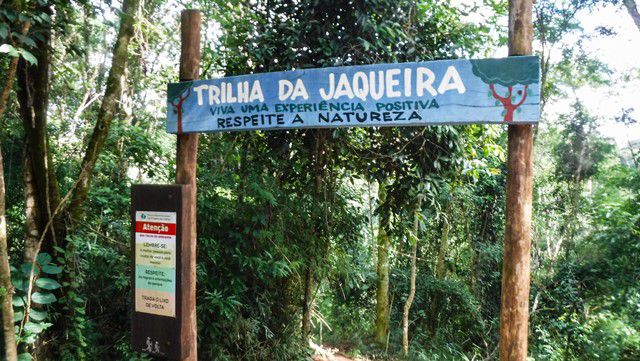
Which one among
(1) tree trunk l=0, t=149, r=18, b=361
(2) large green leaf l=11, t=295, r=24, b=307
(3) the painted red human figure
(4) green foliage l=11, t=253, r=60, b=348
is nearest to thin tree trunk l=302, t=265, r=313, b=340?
(4) green foliage l=11, t=253, r=60, b=348

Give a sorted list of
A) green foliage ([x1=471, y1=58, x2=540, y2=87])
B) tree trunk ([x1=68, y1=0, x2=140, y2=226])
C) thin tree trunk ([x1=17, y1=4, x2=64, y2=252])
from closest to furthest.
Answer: green foliage ([x1=471, y1=58, x2=540, y2=87])
thin tree trunk ([x1=17, y1=4, x2=64, y2=252])
tree trunk ([x1=68, y1=0, x2=140, y2=226])

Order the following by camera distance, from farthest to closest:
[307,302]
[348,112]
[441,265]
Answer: [441,265]
[307,302]
[348,112]

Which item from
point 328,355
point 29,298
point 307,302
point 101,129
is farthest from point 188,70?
point 328,355

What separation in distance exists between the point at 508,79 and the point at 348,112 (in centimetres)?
89

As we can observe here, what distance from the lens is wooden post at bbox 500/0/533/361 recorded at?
8.38ft

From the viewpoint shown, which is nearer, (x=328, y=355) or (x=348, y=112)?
(x=348, y=112)

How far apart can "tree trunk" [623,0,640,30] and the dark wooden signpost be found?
8.62m

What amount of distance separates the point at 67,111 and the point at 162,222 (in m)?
6.44

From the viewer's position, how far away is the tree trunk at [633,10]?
29.8ft

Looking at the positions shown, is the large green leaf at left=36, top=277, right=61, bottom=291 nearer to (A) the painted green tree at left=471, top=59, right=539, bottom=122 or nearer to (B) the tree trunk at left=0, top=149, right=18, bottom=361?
(B) the tree trunk at left=0, top=149, right=18, bottom=361

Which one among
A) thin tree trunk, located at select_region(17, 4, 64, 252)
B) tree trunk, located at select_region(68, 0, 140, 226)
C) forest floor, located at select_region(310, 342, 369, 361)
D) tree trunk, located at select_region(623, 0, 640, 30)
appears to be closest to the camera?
thin tree trunk, located at select_region(17, 4, 64, 252)

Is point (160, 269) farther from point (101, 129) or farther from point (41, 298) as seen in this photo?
point (101, 129)

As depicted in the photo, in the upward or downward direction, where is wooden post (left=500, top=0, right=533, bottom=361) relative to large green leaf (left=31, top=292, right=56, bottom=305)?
upward

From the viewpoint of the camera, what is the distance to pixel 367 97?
266cm
